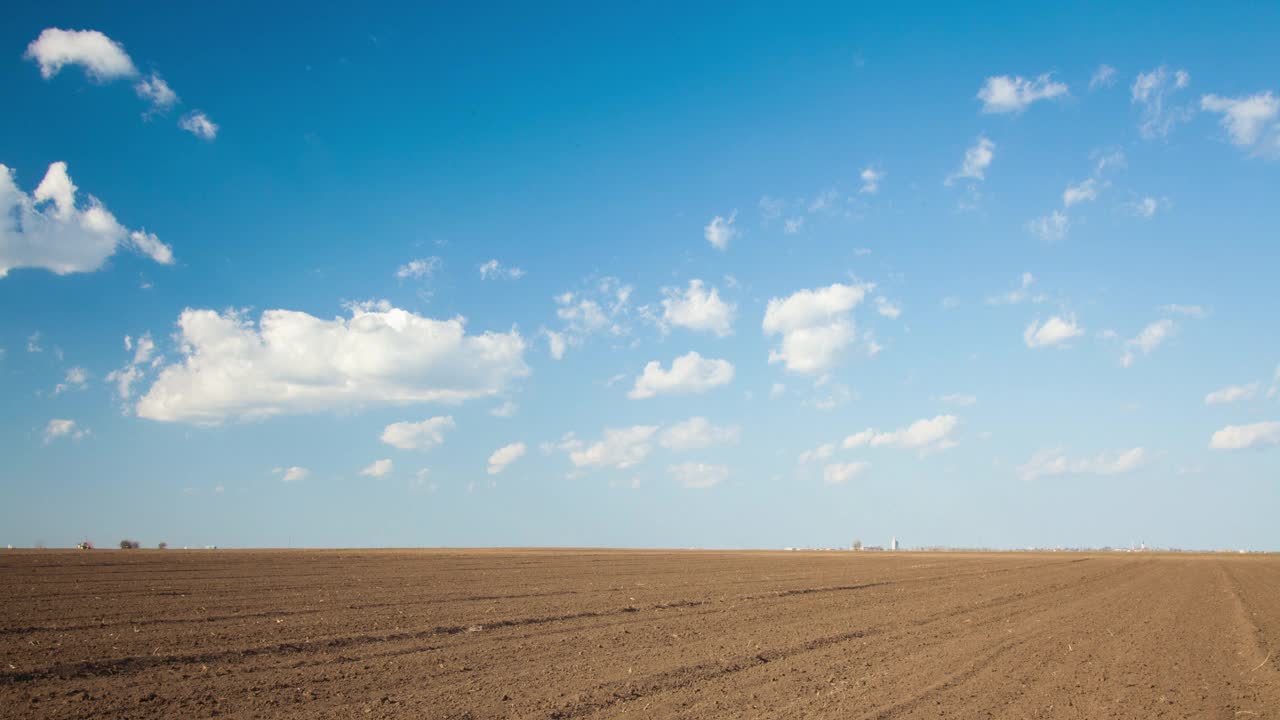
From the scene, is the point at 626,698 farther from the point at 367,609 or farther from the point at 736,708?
the point at 367,609

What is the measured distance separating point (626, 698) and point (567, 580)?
2515 centimetres

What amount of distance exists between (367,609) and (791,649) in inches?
487

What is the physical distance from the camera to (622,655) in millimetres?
14898

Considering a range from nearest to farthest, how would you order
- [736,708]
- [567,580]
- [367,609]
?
[736,708] < [367,609] < [567,580]

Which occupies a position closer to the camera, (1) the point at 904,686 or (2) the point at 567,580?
(1) the point at 904,686

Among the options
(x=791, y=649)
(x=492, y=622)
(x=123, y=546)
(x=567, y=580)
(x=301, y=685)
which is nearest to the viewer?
(x=301, y=685)

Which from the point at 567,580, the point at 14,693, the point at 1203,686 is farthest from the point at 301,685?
the point at 567,580

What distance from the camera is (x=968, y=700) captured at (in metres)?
11.5

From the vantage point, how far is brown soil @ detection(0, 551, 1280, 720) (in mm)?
11141

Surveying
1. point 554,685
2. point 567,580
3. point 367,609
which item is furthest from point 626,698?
point 567,580

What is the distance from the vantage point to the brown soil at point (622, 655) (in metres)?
11.1

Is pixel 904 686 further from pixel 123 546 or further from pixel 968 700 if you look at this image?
pixel 123 546

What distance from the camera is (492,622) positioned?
1964 centimetres

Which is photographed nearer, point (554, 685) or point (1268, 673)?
point (554, 685)
